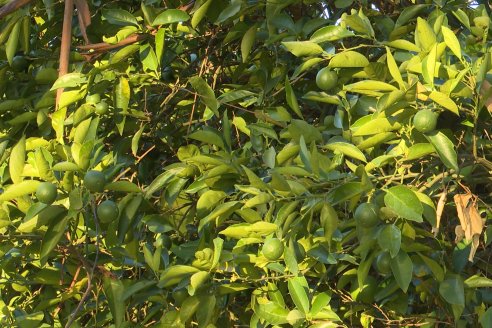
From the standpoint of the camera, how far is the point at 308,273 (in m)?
1.51

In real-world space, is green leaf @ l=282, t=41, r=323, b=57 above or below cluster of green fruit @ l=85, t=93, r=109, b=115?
above

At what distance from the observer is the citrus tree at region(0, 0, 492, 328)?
126 cm

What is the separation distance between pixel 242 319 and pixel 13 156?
54 centimetres

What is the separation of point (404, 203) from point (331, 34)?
0.42 meters

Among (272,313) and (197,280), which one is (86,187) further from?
(272,313)

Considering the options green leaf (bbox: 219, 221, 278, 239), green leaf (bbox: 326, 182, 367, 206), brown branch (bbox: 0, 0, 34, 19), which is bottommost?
green leaf (bbox: 219, 221, 278, 239)

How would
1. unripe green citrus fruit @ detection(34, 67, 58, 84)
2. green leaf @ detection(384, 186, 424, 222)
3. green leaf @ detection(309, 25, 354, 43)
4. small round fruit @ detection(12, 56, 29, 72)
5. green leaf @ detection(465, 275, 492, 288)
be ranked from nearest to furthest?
1. green leaf @ detection(384, 186, 424, 222)
2. green leaf @ detection(465, 275, 492, 288)
3. green leaf @ detection(309, 25, 354, 43)
4. unripe green citrus fruit @ detection(34, 67, 58, 84)
5. small round fruit @ detection(12, 56, 29, 72)

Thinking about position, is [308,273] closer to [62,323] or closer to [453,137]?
[453,137]

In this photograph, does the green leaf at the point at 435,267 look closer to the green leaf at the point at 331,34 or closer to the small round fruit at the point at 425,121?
the small round fruit at the point at 425,121

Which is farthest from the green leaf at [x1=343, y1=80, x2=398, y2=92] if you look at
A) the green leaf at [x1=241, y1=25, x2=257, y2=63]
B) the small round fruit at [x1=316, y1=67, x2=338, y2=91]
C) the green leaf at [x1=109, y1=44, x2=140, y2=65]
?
the green leaf at [x1=109, y1=44, x2=140, y2=65]

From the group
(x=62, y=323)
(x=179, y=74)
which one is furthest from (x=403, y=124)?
(x=62, y=323)

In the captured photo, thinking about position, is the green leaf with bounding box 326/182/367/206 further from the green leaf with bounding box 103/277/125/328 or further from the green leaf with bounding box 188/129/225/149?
the green leaf with bounding box 103/277/125/328

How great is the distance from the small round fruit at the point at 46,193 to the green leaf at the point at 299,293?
382 millimetres

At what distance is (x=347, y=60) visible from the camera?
145 centimetres
